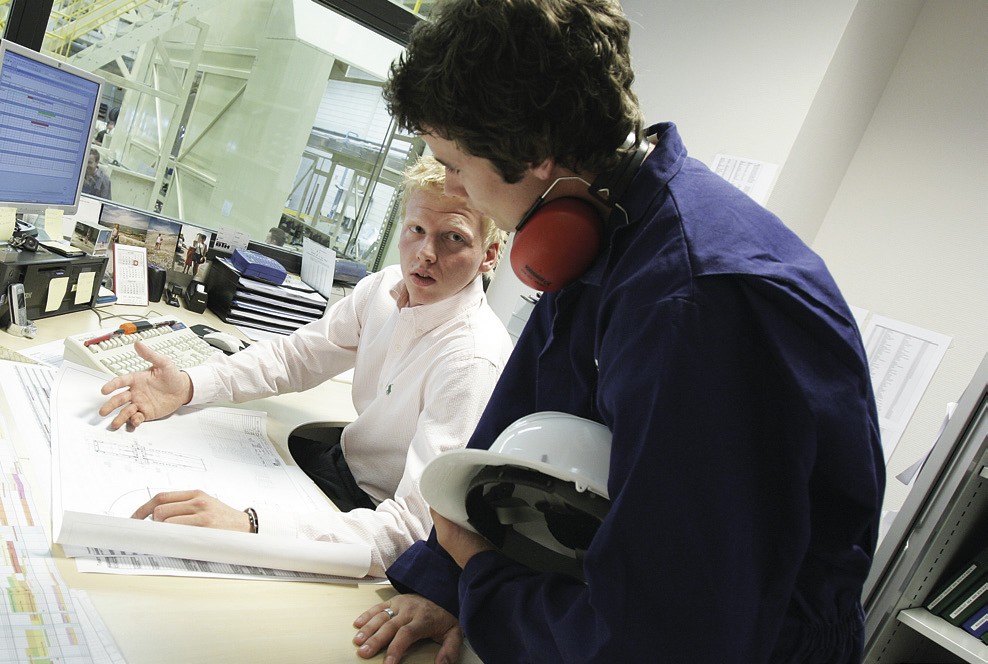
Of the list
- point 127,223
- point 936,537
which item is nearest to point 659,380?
point 936,537

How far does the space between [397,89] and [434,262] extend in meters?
0.63

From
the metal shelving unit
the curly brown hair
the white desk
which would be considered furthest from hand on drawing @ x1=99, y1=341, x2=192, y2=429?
the metal shelving unit

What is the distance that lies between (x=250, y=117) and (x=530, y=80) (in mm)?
2639

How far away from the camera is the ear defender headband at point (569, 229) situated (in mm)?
757

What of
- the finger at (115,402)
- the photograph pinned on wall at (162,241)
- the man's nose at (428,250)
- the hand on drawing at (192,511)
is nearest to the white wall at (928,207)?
the man's nose at (428,250)

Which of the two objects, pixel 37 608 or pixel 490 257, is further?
pixel 490 257

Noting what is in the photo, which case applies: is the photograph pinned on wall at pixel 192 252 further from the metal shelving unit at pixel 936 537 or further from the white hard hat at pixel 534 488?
the metal shelving unit at pixel 936 537

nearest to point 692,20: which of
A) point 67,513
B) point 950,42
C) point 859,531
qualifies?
point 950,42

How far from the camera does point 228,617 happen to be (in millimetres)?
797

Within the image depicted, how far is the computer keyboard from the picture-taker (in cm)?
133

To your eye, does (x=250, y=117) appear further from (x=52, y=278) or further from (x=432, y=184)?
(x=432, y=184)

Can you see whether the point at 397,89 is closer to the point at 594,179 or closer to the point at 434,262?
the point at 594,179

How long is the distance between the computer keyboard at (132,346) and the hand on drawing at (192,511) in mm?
565

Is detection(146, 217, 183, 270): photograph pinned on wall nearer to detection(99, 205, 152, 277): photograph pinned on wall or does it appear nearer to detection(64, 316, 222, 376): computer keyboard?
detection(99, 205, 152, 277): photograph pinned on wall
